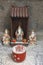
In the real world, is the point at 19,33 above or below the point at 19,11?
below

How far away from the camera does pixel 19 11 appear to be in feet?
5.83

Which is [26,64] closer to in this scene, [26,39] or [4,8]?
[26,39]

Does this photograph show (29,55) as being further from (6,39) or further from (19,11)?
(19,11)

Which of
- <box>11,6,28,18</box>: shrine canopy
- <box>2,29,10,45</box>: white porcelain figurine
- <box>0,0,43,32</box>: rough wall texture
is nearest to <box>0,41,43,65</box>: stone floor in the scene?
<box>2,29,10,45</box>: white porcelain figurine

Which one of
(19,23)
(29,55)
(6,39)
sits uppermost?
(19,23)

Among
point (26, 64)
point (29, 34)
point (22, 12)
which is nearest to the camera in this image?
point (26, 64)

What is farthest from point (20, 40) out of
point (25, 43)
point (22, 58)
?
point (22, 58)

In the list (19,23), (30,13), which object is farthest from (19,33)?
(30,13)

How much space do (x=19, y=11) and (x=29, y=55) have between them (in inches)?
13.9

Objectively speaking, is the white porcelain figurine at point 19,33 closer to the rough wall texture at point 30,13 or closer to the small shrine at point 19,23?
the small shrine at point 19,23

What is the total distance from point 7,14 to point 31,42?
306mm

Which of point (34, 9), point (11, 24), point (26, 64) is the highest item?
point (34, 9)

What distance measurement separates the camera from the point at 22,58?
1686mm

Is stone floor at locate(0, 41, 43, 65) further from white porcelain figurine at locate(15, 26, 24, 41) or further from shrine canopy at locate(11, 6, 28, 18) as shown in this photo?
shrine canopy at locate(11, 6, 28, 18)
